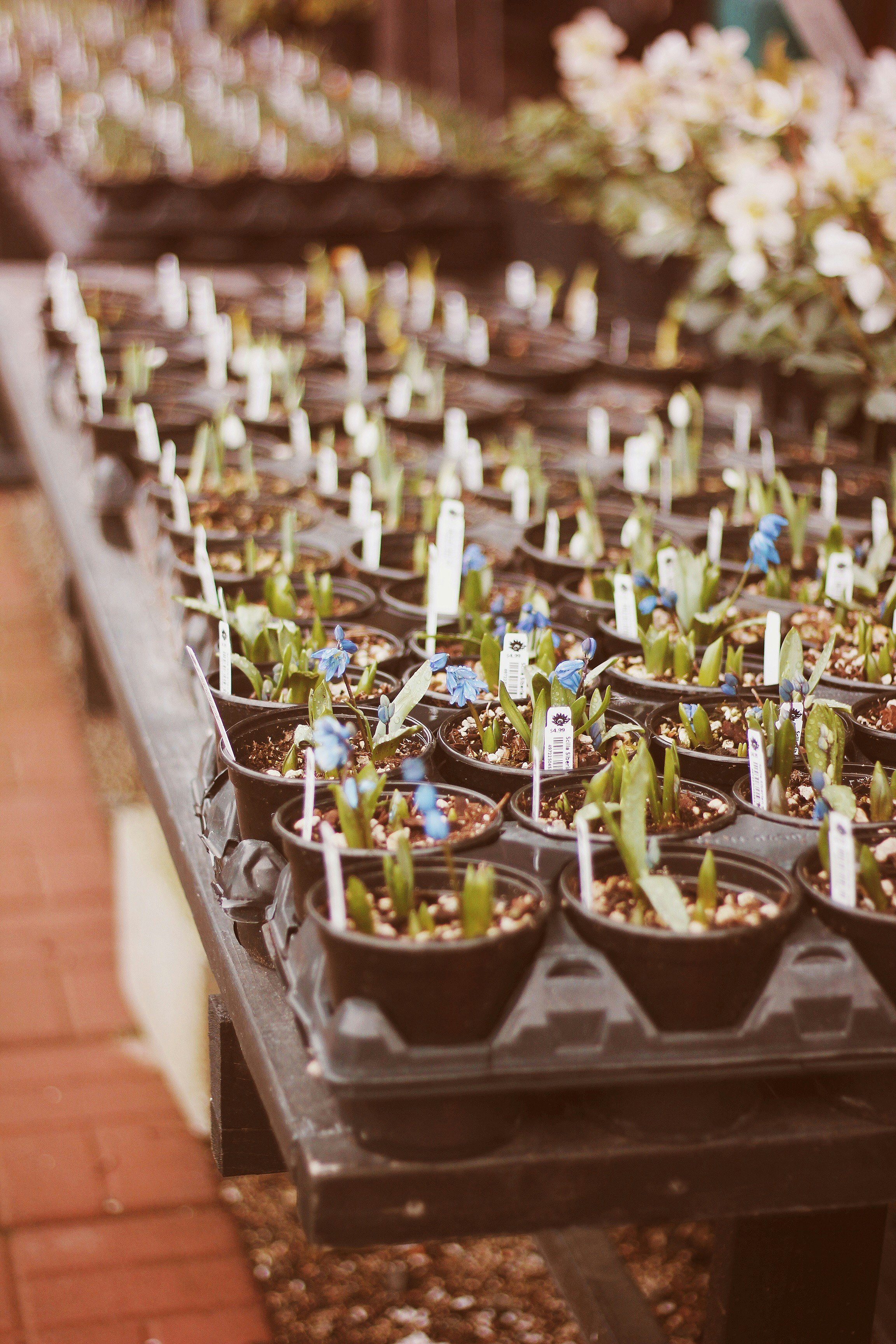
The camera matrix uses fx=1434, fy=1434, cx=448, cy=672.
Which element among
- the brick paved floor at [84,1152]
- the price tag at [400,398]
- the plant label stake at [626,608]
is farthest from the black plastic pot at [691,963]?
the price tag at [400,398]

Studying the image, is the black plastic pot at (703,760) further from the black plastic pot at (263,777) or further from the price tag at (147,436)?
the price tag at (147,436)

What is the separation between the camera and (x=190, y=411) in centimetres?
246

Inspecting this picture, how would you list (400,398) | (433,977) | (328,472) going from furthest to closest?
(400,398) → (328,472) → (433,977)

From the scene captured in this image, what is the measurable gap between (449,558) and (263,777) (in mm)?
458

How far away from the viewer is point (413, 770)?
1.18 meters

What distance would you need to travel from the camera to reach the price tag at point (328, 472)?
2.17 meters

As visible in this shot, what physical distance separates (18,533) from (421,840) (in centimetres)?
415

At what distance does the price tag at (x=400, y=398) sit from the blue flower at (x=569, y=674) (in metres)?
1.28

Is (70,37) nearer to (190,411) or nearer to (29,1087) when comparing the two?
(190,411)

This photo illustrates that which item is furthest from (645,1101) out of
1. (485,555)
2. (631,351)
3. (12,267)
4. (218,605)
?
(12,267)

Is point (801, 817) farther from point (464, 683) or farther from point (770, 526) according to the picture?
point (770, 526)

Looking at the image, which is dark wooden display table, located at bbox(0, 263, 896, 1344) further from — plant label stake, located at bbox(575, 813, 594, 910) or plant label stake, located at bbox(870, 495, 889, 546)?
plant label stake, located at bbox(870, 495, 889, 546)

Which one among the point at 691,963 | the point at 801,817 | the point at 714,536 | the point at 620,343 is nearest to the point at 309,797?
the point at 691,963

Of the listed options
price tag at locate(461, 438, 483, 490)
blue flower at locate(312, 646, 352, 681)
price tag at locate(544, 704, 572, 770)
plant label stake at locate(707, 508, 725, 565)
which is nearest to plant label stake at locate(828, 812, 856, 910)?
price tag at locate(544, 704, 572, 770)
